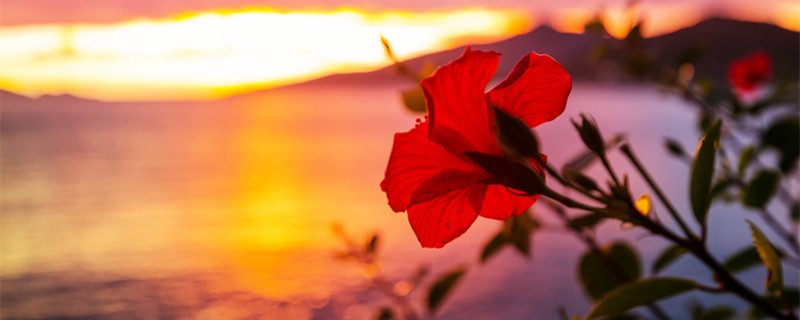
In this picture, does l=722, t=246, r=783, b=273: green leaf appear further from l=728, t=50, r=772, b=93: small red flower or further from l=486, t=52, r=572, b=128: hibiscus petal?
l=728, t=50, r=772, b=93: small red flower

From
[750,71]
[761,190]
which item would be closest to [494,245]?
[761,190]

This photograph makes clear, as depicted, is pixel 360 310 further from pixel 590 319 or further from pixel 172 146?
pixel 172 146

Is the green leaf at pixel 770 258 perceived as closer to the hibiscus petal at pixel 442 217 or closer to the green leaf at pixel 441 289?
the hibiscus petal at pixel 442 217

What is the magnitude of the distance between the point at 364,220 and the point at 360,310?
2257mm

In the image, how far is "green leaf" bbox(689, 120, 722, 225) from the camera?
488mm

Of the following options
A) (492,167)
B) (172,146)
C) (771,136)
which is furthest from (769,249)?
(172,146)

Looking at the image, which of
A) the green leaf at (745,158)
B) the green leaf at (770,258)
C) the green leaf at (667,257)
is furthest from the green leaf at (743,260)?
the green leaf at (745,158)

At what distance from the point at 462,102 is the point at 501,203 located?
11 cm

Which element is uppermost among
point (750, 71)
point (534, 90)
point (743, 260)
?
point (750, 71)

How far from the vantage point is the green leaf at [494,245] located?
3.16 ft

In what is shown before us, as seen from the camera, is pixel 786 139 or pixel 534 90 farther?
pixel 786 139

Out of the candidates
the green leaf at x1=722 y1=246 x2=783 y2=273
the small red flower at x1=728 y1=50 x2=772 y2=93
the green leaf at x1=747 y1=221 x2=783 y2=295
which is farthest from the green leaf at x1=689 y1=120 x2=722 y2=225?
the small red flower at x1=728 y1=50 x2=772 y2=93

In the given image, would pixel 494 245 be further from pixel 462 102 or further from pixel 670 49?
pixel 670 49

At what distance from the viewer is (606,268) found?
0.91 m
